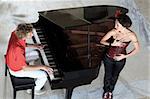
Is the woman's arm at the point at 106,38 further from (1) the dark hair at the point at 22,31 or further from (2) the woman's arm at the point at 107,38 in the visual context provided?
(1) the dark hair at the point at 22,31

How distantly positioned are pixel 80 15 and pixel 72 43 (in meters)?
0.52

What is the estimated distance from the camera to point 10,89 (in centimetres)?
407

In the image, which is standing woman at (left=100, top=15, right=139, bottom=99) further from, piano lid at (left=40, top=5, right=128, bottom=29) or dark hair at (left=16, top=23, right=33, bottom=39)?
dark hair at (left=16, top=23, right=33, bottom=39)

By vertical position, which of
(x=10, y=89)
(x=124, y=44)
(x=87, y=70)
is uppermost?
(x=124, y=44)

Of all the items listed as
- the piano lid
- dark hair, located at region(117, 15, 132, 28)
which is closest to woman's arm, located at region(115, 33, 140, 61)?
dark hair, located at region(117, 15, 132, 28)

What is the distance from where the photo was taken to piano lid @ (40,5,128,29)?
3625 millimetres

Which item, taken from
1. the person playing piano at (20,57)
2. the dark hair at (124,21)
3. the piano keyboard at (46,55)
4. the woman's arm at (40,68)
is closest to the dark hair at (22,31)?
the person playing piano at (20,57)

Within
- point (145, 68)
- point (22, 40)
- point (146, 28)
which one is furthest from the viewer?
point (146, 28)

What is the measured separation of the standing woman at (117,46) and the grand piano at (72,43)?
0.42 ft

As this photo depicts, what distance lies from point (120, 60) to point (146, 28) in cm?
194

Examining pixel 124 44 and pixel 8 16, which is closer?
pixel 124 44

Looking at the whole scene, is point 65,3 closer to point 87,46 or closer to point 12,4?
point 12,4

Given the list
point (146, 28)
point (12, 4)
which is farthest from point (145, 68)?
point (12, 4)

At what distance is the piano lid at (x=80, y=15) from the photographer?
11.9ft
